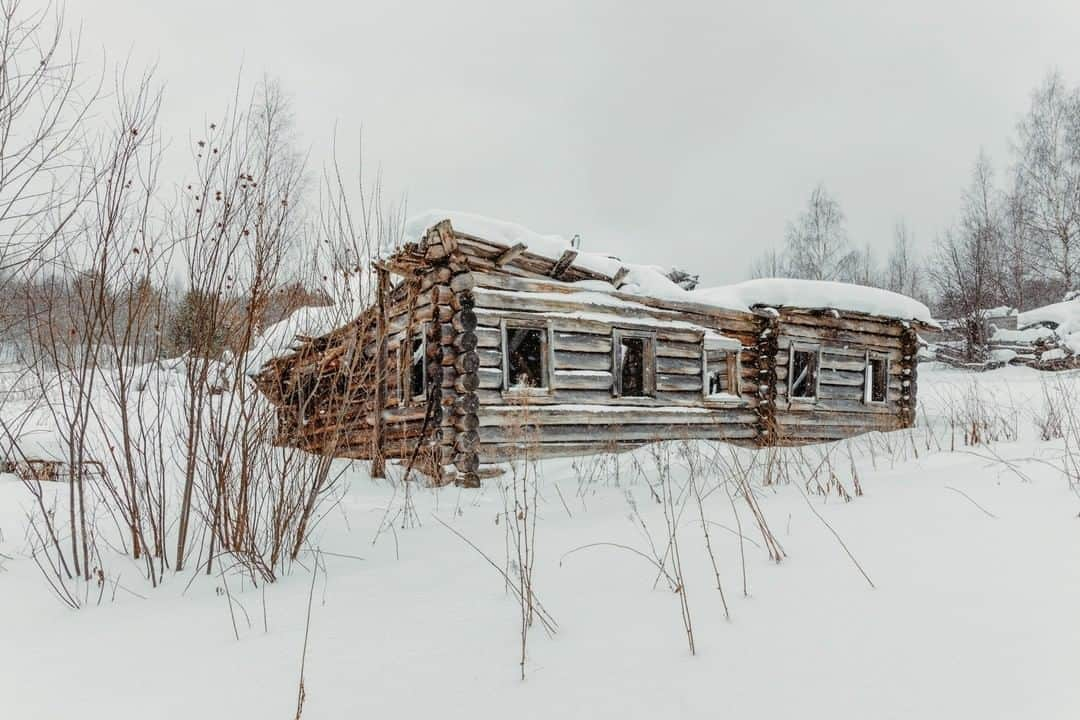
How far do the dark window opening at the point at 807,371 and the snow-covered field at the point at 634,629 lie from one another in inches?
357

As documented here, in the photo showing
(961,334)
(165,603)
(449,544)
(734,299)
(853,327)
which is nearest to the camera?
(165,603)

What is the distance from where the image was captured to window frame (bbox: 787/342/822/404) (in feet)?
39.1

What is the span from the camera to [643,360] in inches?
400

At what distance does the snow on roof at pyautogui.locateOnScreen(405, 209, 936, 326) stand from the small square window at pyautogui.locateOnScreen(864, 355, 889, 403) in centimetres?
106

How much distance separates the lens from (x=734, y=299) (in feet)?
37.4

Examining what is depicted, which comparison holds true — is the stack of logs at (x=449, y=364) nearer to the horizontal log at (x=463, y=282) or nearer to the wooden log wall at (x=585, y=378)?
the horizontal log at (x=463, y=282)

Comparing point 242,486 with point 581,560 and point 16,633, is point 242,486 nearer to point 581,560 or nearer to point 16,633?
point 16,633

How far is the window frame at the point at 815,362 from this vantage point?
39.1ft

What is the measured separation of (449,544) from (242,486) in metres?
1.23

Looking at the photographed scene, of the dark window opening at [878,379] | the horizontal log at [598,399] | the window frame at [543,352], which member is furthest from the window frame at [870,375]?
the window frame at [543,352]

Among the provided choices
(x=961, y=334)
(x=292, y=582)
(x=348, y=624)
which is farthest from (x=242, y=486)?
(x=961, y=334)

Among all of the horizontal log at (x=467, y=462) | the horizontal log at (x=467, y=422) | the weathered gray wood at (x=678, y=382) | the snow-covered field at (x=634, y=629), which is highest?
the weathered gray wood at (x=678, y=382)

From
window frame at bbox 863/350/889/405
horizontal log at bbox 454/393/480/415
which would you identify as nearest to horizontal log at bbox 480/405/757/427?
horizontal log at bbox 454/393/480/415

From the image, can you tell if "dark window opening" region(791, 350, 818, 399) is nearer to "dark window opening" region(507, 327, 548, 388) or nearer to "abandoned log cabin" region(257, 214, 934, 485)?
"abandoned log cabin" region(257, 214, 934, 485)
